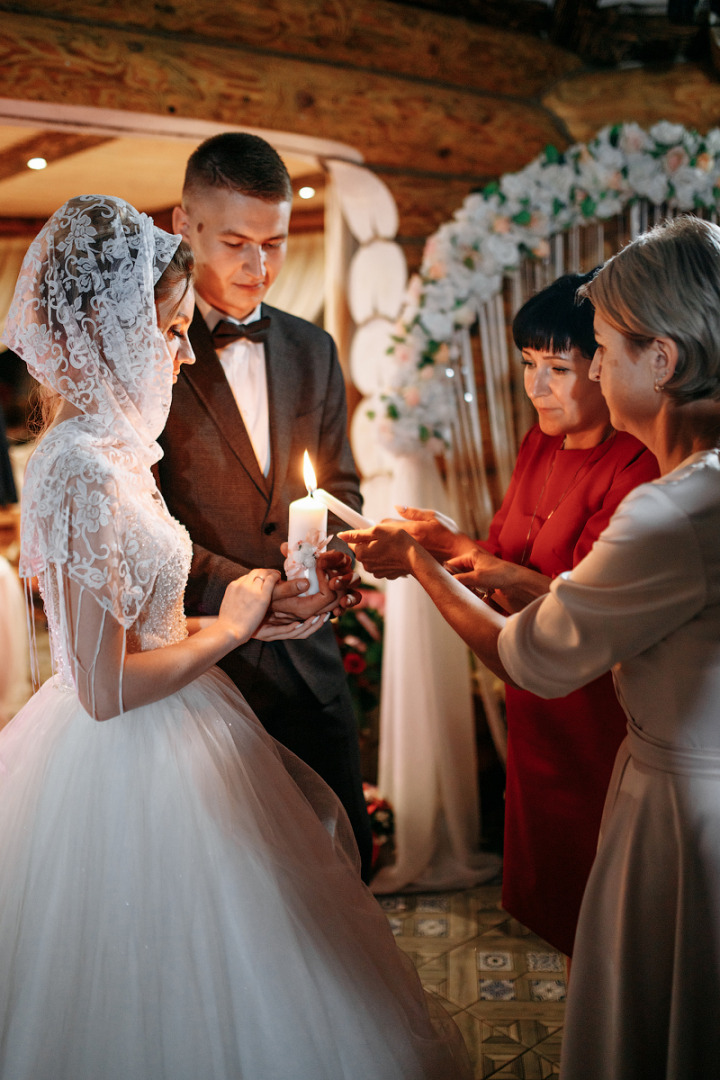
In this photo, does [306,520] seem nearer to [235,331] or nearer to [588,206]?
[235,331]

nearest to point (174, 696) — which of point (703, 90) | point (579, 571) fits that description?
point (579, 571)

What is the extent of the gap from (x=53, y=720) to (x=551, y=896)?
1.47m

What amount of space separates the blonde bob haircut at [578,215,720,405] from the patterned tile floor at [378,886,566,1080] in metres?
2.14

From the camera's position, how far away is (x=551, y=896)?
7.99 ft

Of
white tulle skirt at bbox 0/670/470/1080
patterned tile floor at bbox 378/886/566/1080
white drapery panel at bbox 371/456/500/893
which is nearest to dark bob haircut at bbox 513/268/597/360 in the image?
white tulle skirt at bbox 0/670/470/1080

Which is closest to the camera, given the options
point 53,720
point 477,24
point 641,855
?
point 641,855

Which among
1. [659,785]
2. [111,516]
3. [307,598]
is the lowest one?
[659,785]

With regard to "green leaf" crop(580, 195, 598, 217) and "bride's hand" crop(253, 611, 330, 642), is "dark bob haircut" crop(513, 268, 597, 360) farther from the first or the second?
"green leaf" crop(580, 195, 598, 217)

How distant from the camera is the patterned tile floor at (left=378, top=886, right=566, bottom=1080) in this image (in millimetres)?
2691

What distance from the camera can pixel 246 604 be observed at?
2.09 m

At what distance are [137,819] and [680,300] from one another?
1.45 metres

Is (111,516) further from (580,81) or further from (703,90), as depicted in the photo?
(703,90)

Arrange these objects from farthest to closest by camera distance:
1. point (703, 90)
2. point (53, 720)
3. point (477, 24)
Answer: point (703, 90), point (477, 24), point (53, 720)

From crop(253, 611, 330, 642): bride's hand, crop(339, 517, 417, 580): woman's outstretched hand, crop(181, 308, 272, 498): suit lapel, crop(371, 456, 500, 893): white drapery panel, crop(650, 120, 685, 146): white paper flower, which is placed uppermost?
crop(650, 120, 685, 146): white paper flower
